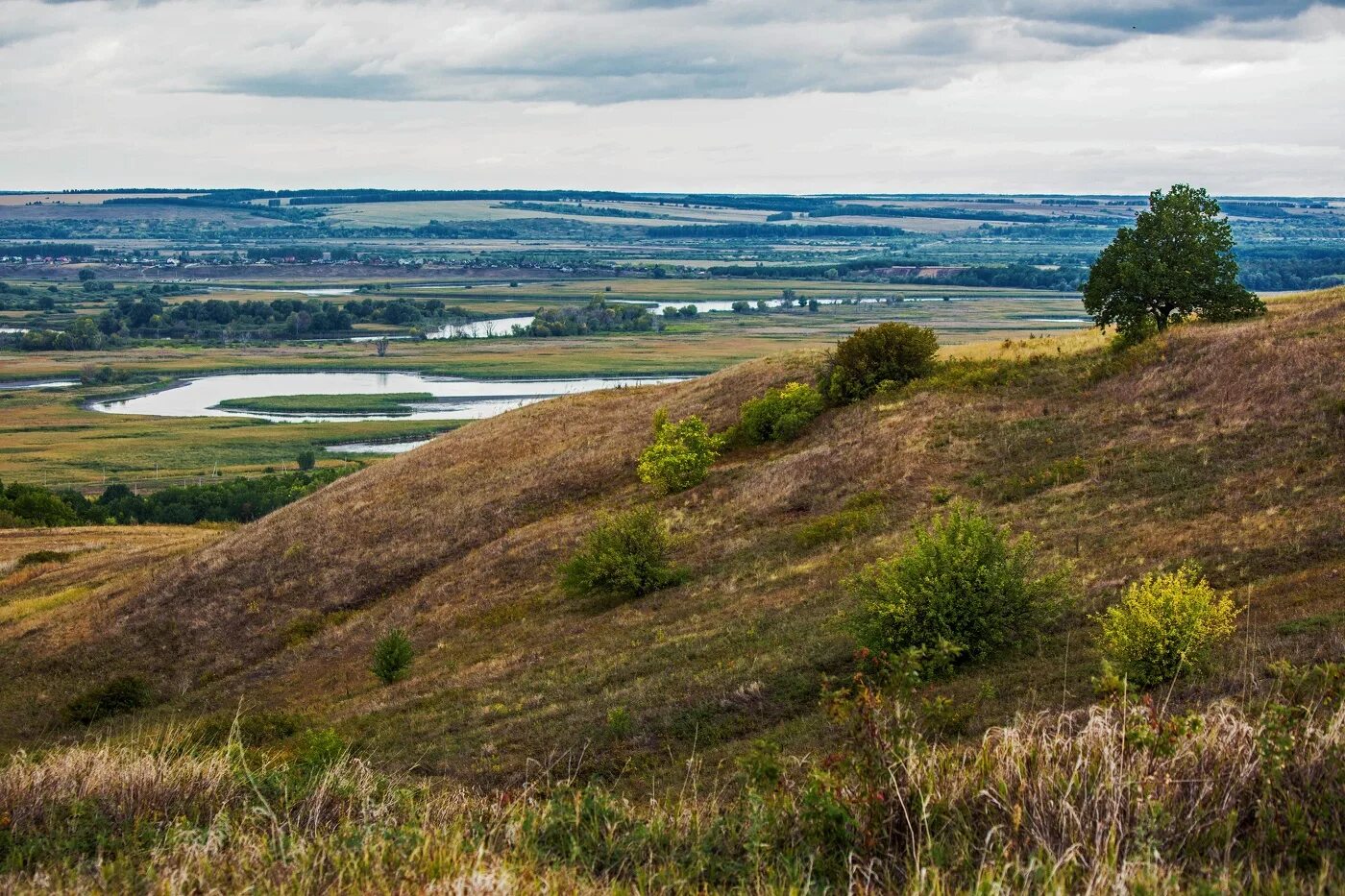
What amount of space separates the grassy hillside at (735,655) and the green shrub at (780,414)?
92 cm

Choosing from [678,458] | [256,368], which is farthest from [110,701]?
[256,368]

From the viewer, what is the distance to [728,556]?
3288 cm

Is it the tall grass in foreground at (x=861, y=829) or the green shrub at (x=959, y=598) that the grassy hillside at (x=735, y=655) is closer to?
the tall grass in foreground at (x=861, y=829)

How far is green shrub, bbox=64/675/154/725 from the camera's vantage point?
32906 millimetres

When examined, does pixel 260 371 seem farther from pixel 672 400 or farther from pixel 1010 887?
pixel 1010 887

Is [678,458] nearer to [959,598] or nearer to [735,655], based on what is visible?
[735,655]

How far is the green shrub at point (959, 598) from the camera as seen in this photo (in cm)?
2009

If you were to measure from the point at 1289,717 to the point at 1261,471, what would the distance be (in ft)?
63.8

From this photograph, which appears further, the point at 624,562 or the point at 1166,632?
the point at 624,562

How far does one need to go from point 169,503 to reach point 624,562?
66.2 meters

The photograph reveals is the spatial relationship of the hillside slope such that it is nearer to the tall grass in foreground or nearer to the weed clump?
the tall grass in foreground

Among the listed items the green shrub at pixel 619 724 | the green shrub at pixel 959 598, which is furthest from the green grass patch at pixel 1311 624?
the green shrub at pixel 619 724

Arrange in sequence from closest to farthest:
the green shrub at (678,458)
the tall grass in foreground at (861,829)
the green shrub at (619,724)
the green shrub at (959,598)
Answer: the tall grass in foreground at (861,829)
the green shrub at (619,724)
the green shrub at (959,598)
the green shrub at (678,458)

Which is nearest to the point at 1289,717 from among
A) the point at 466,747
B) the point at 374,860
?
the point at 374,860
